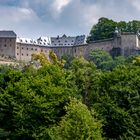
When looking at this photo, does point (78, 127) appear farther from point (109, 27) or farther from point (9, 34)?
point (9, 34)

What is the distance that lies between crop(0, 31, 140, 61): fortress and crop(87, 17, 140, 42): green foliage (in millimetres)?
3204

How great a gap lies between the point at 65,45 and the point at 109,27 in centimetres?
2153

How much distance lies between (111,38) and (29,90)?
8981cm

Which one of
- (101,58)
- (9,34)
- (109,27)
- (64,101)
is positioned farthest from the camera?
(9,34)

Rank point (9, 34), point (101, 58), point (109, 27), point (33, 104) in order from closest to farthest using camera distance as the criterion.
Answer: point (33, 104)
point (101, 58)
point (109, 27)
point (9, 34)

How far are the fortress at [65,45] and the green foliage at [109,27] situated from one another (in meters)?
3.20

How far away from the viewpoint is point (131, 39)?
134m

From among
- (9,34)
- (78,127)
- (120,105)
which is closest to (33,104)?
(120,105)

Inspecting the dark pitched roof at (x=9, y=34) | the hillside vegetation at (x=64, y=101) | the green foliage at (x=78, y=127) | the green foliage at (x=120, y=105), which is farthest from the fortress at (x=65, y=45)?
the green foliage at (x=78, y=127)

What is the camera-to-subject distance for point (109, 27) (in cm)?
14338

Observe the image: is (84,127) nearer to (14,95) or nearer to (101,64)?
(14,95)

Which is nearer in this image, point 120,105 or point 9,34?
point 120,105

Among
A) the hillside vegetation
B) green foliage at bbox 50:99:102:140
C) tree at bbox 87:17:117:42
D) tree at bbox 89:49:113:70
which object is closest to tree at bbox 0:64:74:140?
the hillside vegetation

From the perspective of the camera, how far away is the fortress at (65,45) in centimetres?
13462
